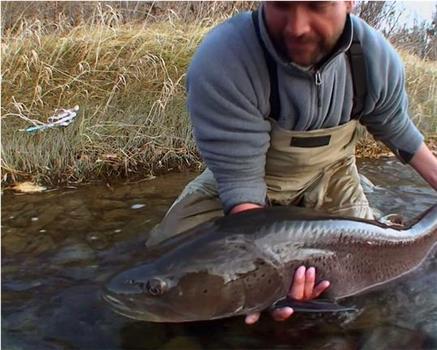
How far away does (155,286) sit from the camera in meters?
2.32

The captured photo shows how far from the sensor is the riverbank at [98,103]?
4.98 m

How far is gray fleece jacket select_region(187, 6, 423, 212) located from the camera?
282cm

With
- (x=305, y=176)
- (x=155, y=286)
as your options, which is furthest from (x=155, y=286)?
(x=305, y=176)

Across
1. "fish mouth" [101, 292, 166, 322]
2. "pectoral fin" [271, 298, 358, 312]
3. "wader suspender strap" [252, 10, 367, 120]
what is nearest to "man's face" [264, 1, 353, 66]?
"wader suspender strap" [252, 10, 367, 120]

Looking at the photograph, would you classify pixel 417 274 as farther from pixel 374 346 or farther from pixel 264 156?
pixel 264 156

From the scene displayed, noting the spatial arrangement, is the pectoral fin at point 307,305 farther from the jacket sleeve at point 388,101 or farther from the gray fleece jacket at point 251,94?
the jacket sleeve at point 388,101

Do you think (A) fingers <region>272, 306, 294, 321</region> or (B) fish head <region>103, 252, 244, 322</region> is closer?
(B) fish head <region>103, 252, 244, 322</region>

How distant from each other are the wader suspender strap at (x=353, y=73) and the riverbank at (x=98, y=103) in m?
2.29

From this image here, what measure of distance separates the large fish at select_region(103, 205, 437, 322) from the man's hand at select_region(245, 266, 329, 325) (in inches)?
1.2

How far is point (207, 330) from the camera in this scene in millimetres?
2654

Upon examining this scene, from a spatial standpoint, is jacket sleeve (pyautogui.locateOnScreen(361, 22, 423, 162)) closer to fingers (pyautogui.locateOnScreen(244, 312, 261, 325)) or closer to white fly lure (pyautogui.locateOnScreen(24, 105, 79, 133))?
fingers (pyautogui.locateOnScreen(244, 312, 261, 325))

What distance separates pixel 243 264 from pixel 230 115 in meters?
0.71

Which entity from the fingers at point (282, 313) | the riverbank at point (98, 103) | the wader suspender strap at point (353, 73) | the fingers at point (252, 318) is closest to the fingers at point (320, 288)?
the fingers at point (282, 313)

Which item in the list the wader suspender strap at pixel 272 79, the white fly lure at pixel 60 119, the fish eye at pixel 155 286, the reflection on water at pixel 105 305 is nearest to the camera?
the fish eye at pixel 155 286
